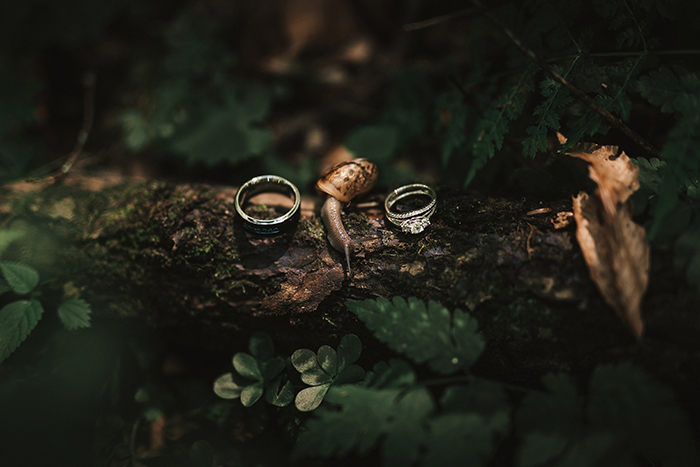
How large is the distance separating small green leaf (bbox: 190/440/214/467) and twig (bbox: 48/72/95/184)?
2.74 m

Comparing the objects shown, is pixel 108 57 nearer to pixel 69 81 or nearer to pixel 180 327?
pixel 69 81

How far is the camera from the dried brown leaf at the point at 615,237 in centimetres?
175

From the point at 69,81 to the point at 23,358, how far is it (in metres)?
4.02

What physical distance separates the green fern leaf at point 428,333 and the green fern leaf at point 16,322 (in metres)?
1.98

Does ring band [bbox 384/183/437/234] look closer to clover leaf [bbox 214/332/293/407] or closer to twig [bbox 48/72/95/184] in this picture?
clover leaf [bbox 214/332/293/407]

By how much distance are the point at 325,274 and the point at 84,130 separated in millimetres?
3711

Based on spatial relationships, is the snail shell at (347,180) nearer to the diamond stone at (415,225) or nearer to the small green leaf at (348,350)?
the diamond stone at (415,225)

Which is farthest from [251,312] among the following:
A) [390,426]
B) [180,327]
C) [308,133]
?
[308,133]

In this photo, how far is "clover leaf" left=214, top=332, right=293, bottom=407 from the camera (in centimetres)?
230

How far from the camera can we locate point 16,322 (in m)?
2.16

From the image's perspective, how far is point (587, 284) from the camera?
190 cm

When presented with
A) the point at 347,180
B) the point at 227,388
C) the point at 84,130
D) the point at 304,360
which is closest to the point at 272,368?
the point at 304,360

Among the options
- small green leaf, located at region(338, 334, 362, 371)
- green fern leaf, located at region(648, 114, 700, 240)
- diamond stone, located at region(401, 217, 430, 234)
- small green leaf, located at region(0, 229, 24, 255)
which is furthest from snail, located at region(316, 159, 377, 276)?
small green leaf, located at region(0, 229, 24, 255)

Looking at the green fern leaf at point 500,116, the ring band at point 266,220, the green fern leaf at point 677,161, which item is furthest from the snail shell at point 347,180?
the green fern leaf at point 677,161
